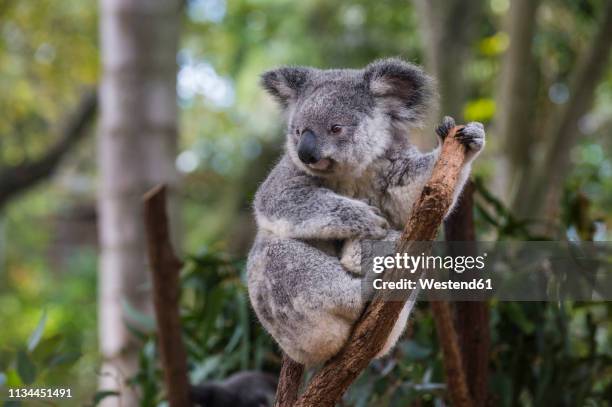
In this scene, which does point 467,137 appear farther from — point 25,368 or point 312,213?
point 25,368

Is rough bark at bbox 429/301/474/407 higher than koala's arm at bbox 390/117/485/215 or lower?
lower

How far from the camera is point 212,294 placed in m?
2.78

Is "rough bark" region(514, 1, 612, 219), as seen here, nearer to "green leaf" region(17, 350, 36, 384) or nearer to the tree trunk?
the tree trunk

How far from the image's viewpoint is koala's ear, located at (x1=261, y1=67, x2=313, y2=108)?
2.09 m

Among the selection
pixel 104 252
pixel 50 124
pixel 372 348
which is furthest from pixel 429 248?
pixel 50 124

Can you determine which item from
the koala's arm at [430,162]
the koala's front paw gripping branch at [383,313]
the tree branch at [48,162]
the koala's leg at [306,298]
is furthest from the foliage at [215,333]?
the tree branch at [48,162]

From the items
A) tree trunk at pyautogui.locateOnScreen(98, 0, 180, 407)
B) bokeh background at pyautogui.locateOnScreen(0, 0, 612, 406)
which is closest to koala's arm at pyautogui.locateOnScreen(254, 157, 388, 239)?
bokeh background at pyautogui.locateOnScreen(0, 0, 612, 406)

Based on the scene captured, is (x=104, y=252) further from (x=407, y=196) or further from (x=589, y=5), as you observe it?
(x=589, y=5)

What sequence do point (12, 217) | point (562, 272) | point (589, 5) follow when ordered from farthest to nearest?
point (12, 217), point (589, 5), point (562, 272)

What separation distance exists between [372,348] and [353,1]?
5551 millimetres

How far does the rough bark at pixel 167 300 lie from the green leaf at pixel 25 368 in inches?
17.5

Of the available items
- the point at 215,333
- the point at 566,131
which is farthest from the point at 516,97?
the point at 215,333

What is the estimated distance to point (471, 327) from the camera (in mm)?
2301

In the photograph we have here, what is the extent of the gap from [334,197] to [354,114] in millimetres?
261
